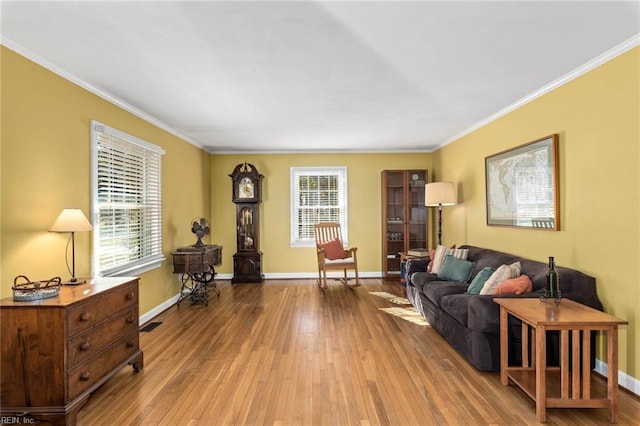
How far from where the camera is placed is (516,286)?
2.94 meters

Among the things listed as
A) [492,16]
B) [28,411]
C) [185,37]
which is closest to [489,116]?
[492,16]

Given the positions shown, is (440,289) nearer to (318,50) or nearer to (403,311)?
(403,311)

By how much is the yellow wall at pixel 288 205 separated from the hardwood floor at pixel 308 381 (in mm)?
2506

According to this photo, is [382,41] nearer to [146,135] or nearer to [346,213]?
[146,135]

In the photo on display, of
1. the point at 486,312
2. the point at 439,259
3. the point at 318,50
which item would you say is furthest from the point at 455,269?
the point at 318,50

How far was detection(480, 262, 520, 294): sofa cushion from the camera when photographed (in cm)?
318

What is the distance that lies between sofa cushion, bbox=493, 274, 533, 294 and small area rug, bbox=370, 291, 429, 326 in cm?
122

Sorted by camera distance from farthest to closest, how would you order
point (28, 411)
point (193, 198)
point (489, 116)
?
point (193, 198), point (489, 116), point (28, 411)

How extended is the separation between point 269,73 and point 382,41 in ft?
3.39

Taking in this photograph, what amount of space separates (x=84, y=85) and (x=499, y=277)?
431 cm

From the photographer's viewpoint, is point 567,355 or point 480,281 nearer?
point 567,355

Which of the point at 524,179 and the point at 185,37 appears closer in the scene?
the point at 185,37

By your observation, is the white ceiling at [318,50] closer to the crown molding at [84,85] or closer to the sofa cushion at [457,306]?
the crown molding at [84,85]

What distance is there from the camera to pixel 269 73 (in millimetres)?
2930
